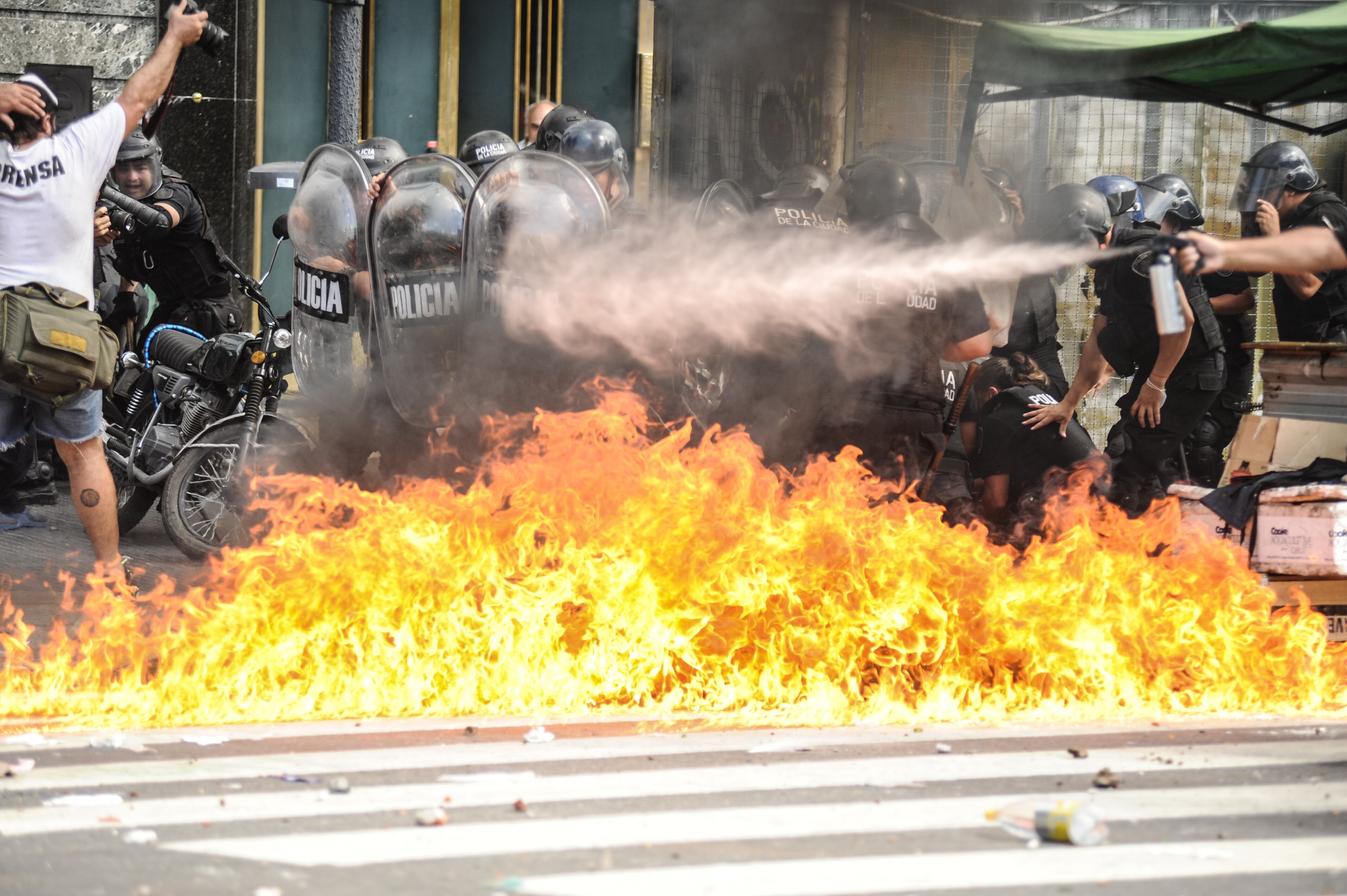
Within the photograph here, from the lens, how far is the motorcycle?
746cm

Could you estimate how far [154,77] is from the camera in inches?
233

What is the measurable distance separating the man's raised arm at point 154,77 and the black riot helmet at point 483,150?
7.91ft

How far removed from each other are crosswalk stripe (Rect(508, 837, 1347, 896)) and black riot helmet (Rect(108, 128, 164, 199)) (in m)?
6.07

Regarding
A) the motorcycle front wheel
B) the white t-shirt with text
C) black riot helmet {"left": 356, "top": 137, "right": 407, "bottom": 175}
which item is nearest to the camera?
the white t-shirt with text

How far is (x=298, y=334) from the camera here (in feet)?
23.6

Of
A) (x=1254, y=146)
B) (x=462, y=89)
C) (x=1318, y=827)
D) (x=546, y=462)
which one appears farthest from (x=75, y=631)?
(x=1254, y=146)

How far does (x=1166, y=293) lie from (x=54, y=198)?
13.1 ft

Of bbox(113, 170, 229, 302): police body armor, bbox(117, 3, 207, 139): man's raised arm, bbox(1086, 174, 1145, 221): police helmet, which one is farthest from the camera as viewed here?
bbox(1086, 174, 1145, 221): police helmet

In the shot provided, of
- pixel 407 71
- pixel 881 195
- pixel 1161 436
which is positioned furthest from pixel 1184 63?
pixel 407 71

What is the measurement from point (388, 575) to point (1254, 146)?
33.9 feet

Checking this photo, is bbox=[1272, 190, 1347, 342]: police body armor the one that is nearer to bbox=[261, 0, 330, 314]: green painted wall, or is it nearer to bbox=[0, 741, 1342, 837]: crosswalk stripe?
bbox=[0, 741, 1342, 837]: crosswalk stripe

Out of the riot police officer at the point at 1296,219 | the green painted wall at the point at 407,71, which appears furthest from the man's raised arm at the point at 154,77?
the green painted wall at the point at 407,71

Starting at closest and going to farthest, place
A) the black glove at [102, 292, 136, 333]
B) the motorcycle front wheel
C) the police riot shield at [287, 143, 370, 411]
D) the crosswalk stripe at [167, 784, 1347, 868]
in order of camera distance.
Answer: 1. the crosswalk stripe at [167, 784, 1347, 868]
2. the police riot shield at [287, 143, 370, 411]
3. the motorcycle front wheel
4. the black glove at [102, 292, 136, 333]

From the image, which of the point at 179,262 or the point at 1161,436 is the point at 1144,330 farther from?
the point at 179,262
